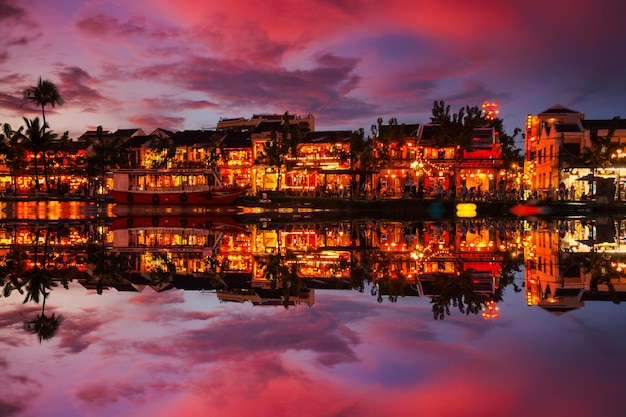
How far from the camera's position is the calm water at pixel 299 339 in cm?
342

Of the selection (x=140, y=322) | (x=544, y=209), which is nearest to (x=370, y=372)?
(x=140, y=322)

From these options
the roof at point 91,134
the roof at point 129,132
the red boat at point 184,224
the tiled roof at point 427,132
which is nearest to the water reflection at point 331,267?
the red boat at point 184,224

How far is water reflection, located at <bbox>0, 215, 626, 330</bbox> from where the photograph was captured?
7.48 meters

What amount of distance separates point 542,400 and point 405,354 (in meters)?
1.19

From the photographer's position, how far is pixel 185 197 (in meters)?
42.4

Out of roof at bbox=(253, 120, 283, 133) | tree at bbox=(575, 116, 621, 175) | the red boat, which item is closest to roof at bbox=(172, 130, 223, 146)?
roof at bbox=(253, 120, 283, 133)

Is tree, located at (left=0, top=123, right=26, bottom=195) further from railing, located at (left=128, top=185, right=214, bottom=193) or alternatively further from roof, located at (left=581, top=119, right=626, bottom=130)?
roof, located at (left=581, top=119, right=626, bottom=130)

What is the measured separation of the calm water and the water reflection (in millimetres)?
61

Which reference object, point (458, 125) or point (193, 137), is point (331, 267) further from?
point (193, 137)

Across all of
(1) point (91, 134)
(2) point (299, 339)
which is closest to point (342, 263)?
(2) point (299, 339)

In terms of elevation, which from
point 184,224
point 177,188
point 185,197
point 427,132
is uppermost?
point 427,132

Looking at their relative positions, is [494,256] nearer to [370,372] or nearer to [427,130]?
[370,372]

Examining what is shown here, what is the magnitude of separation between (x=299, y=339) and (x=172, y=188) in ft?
129

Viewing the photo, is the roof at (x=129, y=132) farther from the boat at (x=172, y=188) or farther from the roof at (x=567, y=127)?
the roof at (x=567, y=127)
